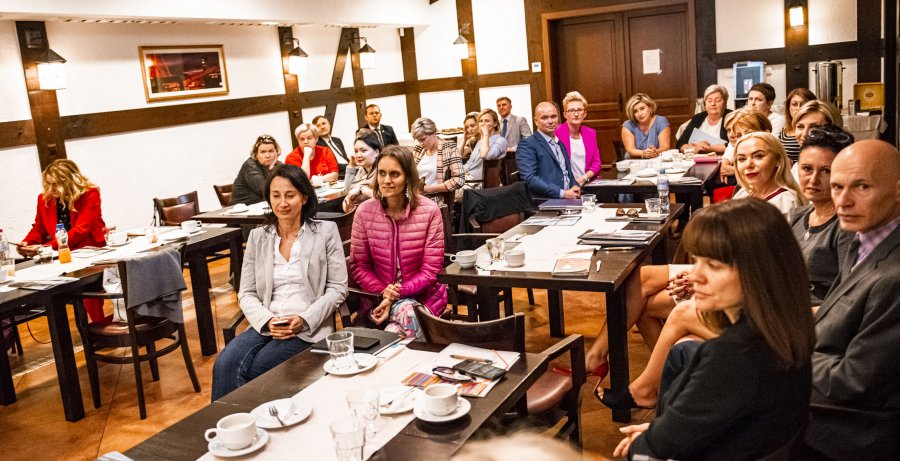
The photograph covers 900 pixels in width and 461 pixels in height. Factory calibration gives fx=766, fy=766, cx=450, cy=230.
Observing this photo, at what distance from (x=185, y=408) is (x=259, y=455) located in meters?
Answer: 2.58

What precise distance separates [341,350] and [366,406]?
541 mm

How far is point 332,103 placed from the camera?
11.1 meters

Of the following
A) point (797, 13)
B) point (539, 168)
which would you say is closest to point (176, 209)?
point (539, 168)

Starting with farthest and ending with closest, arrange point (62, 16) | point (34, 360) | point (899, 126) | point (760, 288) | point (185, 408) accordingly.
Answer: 1. point (899, 126)
2. point (62, 16)
3. point (34, 360)
4. point (185, 408)
5. point (760, 288)

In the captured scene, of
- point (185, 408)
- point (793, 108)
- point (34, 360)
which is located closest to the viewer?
point (185, 408)

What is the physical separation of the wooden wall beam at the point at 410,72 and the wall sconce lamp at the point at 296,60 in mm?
2740

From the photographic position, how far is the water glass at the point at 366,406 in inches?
79.5

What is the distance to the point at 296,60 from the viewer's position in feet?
33.0

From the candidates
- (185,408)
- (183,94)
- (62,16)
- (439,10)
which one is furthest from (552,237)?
(439,10)

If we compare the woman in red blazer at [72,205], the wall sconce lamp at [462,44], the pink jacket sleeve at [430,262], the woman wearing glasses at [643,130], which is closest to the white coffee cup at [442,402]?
the pink jacket sleeve at [430,262]

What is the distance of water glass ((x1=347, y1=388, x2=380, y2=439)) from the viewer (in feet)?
6.63

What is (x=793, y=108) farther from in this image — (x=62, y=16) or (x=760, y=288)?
(x=62, y=16)

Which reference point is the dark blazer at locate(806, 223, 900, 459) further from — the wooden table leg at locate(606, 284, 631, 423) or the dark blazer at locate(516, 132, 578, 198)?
the dark blazer at locate(516, 132, 578, 198)

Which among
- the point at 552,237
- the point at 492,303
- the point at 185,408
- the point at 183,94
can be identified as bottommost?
the point at 185,408
